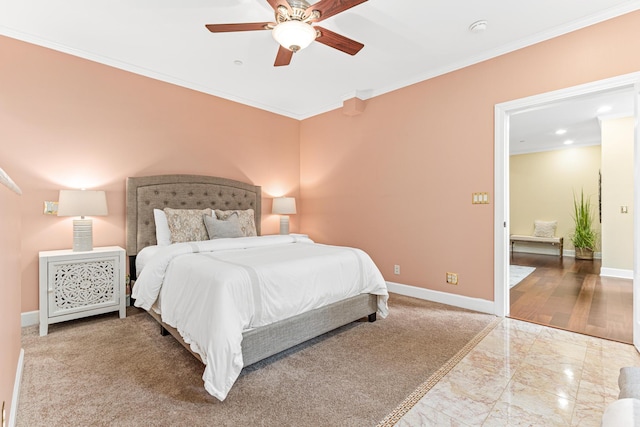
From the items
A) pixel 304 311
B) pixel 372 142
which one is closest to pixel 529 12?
pixel 372 142

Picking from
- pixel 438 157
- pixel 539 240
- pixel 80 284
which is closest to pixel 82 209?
pixel 80 284

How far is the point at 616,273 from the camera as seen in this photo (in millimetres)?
4773

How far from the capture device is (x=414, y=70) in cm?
349

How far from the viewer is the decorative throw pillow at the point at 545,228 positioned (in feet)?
23.0

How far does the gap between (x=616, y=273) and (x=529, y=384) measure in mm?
4460

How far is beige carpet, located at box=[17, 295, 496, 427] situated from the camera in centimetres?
160

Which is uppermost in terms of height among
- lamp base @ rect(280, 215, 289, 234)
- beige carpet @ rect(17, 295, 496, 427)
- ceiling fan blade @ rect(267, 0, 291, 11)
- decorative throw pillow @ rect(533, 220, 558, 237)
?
ceiling fan blade @ rect(267, 0, 291, 11)

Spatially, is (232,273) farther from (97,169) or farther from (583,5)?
(583,5)

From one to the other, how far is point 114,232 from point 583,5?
15.7 feet

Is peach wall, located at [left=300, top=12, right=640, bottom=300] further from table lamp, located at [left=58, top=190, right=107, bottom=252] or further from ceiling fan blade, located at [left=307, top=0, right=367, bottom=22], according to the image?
table lamp, located at [left=58, top=190, right=107, bottom=252]

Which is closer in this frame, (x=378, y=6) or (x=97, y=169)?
(x=378, y=6)

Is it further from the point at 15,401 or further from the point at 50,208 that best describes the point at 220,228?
the point at 15,401

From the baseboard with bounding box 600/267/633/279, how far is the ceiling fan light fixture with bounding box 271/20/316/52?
19.0 ft

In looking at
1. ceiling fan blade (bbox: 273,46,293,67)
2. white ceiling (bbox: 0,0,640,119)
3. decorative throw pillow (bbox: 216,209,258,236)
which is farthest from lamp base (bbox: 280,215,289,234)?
ceiling fan blade (bbox: 273,46,293,67)
